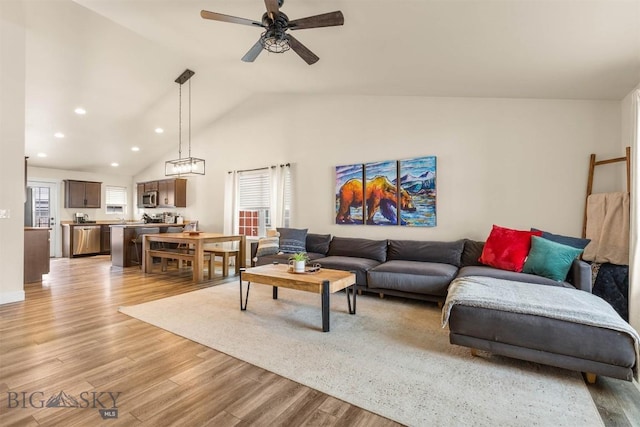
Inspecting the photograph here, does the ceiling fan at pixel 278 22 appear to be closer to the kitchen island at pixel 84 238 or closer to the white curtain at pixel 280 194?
the white curtain at pixel 280 194

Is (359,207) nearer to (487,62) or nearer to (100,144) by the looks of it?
(487,62)

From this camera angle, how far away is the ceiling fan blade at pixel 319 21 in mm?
2506

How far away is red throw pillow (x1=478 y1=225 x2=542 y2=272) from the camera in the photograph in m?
3.52

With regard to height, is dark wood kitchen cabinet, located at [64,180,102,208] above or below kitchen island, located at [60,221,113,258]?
above

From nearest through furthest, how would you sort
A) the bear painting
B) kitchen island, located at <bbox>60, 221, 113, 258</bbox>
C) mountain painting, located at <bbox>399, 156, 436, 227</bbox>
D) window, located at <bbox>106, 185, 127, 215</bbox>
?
mountain painting, located at <bbox>399, 156, 436, 227</bbox>
the bear painting
kitchen island, located at <bbox>60, 221, 113, 258</bbox>
window, located at <bbox>106, 185, 127, 215</bbox>

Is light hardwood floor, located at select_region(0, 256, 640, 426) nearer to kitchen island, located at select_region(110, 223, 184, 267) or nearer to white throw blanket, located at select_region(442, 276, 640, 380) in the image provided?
white throw blanket, located at select_region(442, 276, 640, 380)

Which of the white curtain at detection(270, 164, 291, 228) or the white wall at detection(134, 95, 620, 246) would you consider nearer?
the white wall at detection(134, 95, 620, 246)

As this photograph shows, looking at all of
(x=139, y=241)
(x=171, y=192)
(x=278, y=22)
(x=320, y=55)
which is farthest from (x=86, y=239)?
(x=278, y=22)

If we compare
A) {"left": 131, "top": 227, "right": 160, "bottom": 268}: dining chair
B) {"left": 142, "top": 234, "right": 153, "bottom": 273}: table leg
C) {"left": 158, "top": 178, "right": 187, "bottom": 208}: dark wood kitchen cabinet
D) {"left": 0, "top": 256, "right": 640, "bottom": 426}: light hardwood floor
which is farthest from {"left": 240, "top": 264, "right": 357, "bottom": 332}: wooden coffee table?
{"left": 158, "top": 178, "right": 187, "bottom": 208}: dark wood kitchen cabinet

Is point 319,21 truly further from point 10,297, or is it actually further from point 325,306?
point 10,297

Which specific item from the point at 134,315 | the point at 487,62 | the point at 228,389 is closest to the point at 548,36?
the point at 487,62

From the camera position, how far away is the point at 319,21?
8.45 ft

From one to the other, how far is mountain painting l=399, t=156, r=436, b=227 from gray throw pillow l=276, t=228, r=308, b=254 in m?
1.71

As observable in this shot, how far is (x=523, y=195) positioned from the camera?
4020 millimetres
